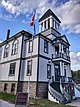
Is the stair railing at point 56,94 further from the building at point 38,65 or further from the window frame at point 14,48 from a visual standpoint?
the window frame at point 14,48

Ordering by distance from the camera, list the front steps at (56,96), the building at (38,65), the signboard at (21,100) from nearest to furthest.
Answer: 1. the signboard at (21,100)
2. the front steps at (56,96)
3. the building at (38,65)

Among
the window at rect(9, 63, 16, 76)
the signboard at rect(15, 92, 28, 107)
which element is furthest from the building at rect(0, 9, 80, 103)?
the signboard at rect(15, 92, 28, 107)

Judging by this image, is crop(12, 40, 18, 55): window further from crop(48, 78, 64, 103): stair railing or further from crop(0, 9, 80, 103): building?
crop(48, 78, 64, 103): stair railing

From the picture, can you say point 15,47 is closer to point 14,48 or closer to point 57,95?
point 14,48

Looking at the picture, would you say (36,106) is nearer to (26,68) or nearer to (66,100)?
(66,100)

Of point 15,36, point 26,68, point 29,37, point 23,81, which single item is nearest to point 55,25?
point 29,37

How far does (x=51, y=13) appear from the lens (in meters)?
23.0

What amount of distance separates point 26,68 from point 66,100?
7.03 metres

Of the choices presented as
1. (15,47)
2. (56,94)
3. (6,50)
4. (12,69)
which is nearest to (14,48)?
(15,47)

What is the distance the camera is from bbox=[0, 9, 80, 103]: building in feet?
53.1

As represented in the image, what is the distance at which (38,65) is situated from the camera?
650 inches

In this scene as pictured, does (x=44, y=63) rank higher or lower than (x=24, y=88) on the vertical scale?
higher

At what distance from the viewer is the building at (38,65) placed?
16.2 m

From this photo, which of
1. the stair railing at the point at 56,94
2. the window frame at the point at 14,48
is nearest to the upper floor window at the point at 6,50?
the window frame at the point at 14,48
